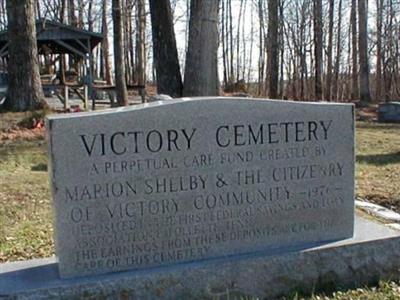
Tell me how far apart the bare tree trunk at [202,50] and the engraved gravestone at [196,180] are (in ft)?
27.9

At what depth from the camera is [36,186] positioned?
706 centimetres

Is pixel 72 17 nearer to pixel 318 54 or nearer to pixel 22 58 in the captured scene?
pixel 318 54

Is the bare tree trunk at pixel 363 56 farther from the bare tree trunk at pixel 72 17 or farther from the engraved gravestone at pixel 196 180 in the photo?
the engraved gravestone at pixel 196 180

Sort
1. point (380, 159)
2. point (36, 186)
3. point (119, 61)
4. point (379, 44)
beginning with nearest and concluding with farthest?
1. point (36, 186)
2. point (380, 159)
3. point (119, 61)
4. point (379, 44)

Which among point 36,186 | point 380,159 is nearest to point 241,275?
point 36,186

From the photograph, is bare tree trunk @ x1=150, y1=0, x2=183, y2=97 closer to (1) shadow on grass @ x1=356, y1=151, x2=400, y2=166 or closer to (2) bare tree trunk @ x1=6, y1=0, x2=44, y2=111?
(2) bare tree trunk @ x1=6, y1=0, x2=44, y2=111

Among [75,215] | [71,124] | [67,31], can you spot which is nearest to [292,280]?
[75,215]

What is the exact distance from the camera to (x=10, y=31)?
43.5ft

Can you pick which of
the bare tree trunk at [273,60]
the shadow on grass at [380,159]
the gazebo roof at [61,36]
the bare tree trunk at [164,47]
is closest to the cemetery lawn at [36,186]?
the shadow on grass at [380,159]

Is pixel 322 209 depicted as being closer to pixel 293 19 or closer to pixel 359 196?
pixel 359 196

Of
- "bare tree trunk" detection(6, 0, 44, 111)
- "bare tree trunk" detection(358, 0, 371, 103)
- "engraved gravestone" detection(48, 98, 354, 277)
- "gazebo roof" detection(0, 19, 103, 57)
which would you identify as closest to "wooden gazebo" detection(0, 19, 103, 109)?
"gazebo roof" detection(0, 19, 103, 57)

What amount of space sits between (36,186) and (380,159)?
5850 millimetres

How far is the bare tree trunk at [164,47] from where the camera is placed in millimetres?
13898

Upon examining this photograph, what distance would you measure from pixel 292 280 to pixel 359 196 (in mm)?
3224
